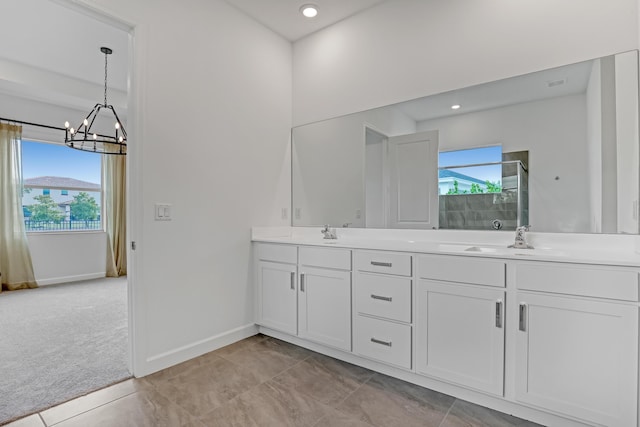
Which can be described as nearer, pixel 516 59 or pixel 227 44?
pixel 516 59

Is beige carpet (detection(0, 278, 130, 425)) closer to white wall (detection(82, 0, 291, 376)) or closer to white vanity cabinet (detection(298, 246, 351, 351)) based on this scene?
white wall (detection(82, 0, 291, 376))

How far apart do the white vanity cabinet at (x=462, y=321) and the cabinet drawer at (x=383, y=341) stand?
0.27 feet

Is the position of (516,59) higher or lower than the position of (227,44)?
lower

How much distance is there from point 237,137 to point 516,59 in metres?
2.12

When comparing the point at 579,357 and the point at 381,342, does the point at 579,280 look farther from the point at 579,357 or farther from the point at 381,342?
the point at 381,342

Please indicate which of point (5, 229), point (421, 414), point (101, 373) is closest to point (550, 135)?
point (421, 414)

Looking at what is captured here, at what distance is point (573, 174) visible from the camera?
192 cm

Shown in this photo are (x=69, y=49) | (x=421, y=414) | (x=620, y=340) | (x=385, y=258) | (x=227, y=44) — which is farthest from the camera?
(x=69, y=49)

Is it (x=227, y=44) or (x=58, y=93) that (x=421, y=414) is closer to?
(x=227, y=44)

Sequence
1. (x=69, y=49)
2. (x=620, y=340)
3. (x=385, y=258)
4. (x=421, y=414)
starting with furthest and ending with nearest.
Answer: (x=69, y=49), (x=385, y=258), (x=421, y=414), (x=620, y=340)

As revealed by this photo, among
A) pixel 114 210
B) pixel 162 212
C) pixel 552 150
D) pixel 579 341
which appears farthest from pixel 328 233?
pixel 114 210

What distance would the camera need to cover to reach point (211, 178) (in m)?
2.57

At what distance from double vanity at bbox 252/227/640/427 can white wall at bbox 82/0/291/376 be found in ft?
1.93

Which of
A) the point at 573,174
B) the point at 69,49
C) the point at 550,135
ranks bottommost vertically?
the point at 573,174
